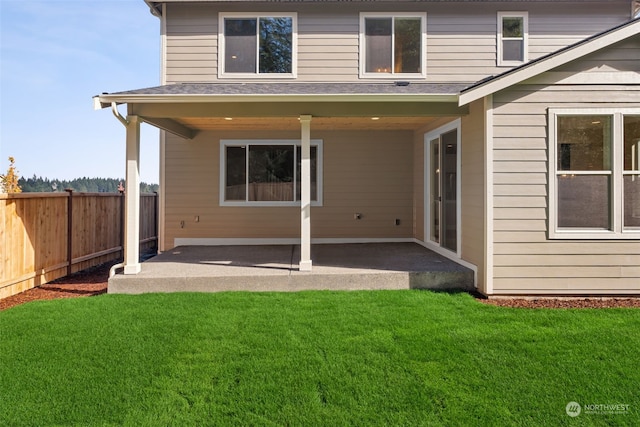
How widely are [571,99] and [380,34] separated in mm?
4615

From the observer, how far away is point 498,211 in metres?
5.52

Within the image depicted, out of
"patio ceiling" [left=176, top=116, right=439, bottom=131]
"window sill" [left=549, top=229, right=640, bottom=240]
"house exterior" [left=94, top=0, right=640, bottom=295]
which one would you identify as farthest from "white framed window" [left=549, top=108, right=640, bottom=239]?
"patio ceiling" [left=176, top=116, right=439, bottom=131]

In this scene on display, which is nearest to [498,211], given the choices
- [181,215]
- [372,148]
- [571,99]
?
[571,99]

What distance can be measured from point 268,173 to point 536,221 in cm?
566

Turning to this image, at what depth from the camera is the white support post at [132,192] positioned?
6.05 meters

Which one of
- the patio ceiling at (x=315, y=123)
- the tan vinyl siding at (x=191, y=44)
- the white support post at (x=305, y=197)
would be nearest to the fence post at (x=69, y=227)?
the patio ceiling at (x=315, y=123)

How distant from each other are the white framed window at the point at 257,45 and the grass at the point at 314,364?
5.56 meters

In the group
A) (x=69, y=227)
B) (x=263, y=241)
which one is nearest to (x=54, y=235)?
(x=69, y=227)

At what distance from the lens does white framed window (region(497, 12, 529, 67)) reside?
8719 mm

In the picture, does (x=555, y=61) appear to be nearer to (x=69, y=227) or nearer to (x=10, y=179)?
(x=69, y=227)

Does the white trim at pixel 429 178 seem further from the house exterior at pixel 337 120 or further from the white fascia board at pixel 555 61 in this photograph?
the white fascia board at pixel 555 61

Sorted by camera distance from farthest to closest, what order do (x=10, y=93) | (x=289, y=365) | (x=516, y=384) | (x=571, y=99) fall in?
(x=10, y=93)
(x=571, y=99)
(x=289, y=365)
(x=516, y=384)

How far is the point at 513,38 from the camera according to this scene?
8.78 m

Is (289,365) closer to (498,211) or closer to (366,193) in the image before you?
(498,211)
